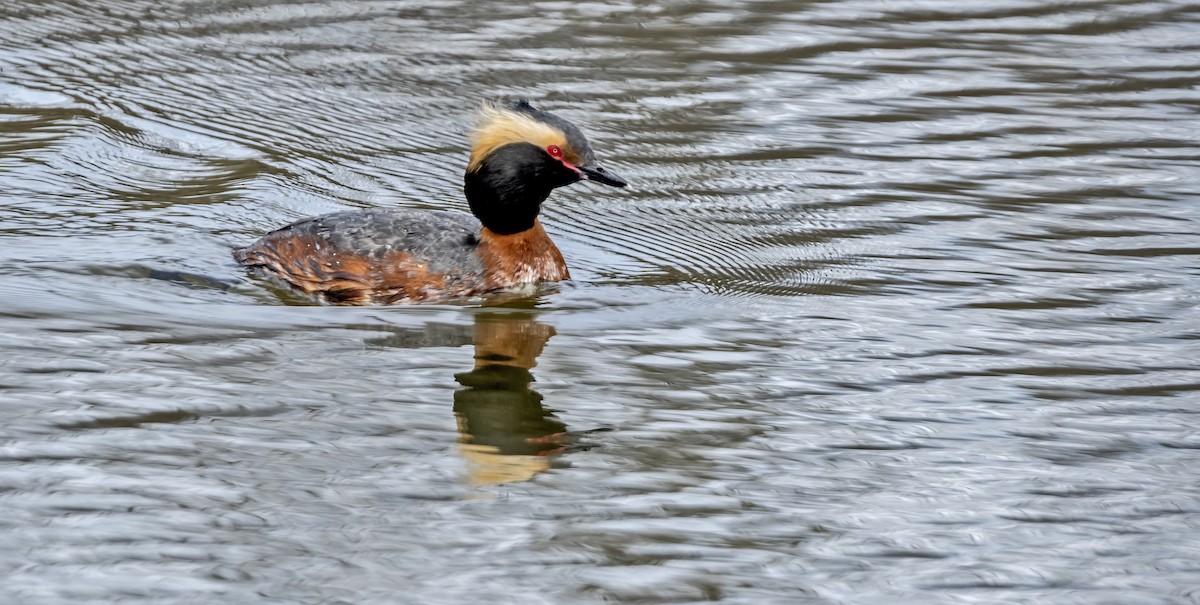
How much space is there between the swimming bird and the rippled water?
0.23 metres

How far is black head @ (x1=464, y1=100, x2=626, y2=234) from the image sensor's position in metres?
8.59

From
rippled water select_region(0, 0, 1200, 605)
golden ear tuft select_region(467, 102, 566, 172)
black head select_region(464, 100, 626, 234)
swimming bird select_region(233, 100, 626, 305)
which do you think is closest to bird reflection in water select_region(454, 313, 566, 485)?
rippled water select_region(0, 0, 1200, 605)

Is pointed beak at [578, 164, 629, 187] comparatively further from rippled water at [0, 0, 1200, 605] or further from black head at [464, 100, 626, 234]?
rippled water at [0, 0, 1200, 605]

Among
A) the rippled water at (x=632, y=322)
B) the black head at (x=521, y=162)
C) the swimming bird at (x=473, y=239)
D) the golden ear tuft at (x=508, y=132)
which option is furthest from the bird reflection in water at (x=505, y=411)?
the golden ear tuft at (x=508, y=132)

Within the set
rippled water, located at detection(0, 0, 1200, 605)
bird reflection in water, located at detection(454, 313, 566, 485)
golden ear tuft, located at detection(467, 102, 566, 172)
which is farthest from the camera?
golden ear tuft, located at detection(467, 102, 566, 172)

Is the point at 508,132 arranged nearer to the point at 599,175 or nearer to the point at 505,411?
the point at 599,175

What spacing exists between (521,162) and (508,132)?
183mm

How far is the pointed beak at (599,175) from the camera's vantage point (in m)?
8.59

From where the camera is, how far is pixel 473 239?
29.3 ft

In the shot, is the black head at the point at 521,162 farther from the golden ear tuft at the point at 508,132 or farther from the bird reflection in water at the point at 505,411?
the bird reflection in water at the point at 505,411

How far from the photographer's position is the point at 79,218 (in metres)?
9.65

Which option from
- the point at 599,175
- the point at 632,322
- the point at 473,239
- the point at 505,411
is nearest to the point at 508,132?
the point at 599,175

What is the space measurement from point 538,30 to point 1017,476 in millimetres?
9049

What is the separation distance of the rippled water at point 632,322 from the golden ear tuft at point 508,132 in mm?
862
